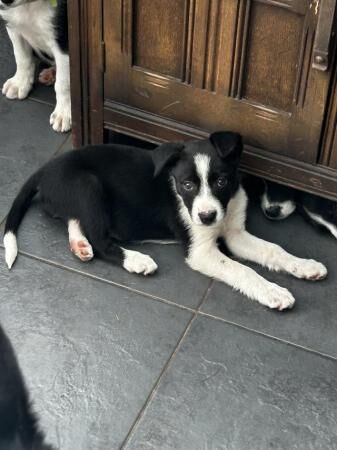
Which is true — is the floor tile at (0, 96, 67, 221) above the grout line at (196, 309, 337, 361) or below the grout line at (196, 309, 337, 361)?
above

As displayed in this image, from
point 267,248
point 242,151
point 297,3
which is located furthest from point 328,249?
point 297,3

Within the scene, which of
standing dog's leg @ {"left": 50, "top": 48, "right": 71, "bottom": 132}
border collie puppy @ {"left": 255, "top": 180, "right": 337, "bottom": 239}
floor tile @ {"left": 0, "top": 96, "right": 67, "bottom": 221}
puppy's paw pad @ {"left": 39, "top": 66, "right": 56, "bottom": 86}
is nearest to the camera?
border collie puppy @ {"left": 255, "top": 180, "right": 337, "bottom": 239}

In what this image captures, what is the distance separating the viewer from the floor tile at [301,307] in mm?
3088

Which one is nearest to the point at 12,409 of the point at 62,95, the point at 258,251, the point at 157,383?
the point at 157,383

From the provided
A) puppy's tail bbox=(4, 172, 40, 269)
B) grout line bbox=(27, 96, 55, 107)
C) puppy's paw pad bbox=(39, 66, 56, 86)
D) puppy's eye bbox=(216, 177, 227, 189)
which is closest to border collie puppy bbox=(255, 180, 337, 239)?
puppy's eye bbox=(216, 177, 227, 189)

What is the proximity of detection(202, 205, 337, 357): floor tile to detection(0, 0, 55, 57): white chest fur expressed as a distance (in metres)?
1.26

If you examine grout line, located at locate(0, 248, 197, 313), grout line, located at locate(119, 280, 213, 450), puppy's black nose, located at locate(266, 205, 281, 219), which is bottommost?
grout line, located at locate(119, 280, 213, 450)

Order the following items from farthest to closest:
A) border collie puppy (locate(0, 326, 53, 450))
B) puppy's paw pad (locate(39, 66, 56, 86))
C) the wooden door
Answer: puppy's paw pad (locate(39, 66, 56, 86))
the wooden door
border collie puppy (locate(0, 326, 53, 450))

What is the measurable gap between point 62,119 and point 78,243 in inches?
29.6

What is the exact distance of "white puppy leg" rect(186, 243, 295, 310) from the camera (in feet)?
10.3

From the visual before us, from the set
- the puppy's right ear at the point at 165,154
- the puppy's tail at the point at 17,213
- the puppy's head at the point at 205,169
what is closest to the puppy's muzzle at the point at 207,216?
the puppy's head at the point at 205,169

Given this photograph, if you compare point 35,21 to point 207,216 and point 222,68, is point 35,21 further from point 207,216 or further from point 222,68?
point 207,216

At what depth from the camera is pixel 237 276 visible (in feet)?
10.6

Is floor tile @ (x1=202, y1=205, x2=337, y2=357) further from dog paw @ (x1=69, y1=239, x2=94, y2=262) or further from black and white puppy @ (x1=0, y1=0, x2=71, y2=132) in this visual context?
black and white puppy @ (x1=0, y1=0, x2=71, y2=132)
